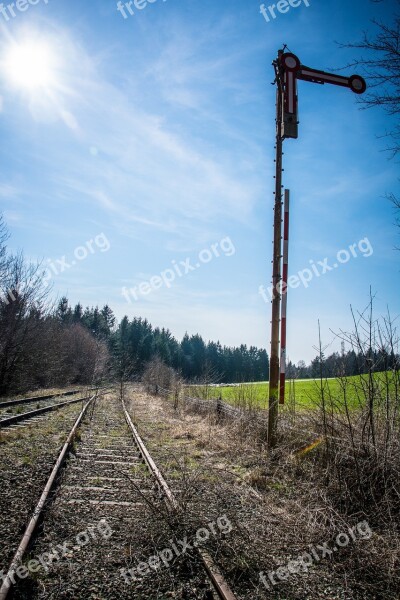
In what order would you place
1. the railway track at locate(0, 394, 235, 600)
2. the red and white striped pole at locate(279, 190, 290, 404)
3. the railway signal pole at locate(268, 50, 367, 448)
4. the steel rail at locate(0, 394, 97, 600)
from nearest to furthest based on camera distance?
1. the steel rail at locate(0, 394, 97, 600)
2. the railway track at locate(0, 394, 235, 600)
3. the red and white striped pole at locate(279, 190, 290, 404)
4. the railway signal pole at locate(268, 50, 367, 448)

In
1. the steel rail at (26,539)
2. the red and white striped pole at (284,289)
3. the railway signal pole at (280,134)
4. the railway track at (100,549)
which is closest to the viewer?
the steel rail at (26,539)


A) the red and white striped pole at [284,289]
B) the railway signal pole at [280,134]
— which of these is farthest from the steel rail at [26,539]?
the red and white striped pole at [284,289]

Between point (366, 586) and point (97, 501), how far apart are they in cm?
359

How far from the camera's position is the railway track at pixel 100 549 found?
2.98m

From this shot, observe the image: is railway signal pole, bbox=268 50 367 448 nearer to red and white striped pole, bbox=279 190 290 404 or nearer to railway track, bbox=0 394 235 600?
red and white striped pole, bbox=279 190 290 404

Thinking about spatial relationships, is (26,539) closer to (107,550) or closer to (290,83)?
(107,550)

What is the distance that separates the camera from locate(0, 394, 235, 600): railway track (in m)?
2.98

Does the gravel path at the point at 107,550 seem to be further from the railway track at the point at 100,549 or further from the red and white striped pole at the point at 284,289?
the red and white striped pole at the point at 284,289

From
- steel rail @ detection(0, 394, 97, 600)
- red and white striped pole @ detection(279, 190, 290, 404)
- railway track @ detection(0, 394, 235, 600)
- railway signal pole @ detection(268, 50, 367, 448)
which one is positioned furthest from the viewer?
railway signal pole @ detection(268, 50, 367, 448)

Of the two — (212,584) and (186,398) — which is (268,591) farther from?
(186,398)

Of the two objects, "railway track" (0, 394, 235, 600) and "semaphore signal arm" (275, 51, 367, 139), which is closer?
"railway track" (0, 394, 235, 600)

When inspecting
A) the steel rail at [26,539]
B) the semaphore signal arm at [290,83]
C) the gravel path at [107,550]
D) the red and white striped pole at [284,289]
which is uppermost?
the semaphore signal arm at [290,83]

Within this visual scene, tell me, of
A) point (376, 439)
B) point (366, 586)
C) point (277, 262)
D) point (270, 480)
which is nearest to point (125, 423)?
point (270, 480)

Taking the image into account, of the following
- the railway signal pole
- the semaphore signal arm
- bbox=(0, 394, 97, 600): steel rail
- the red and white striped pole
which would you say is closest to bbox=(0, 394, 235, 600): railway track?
bbox=(0, 394, 97, 600): steel rail
